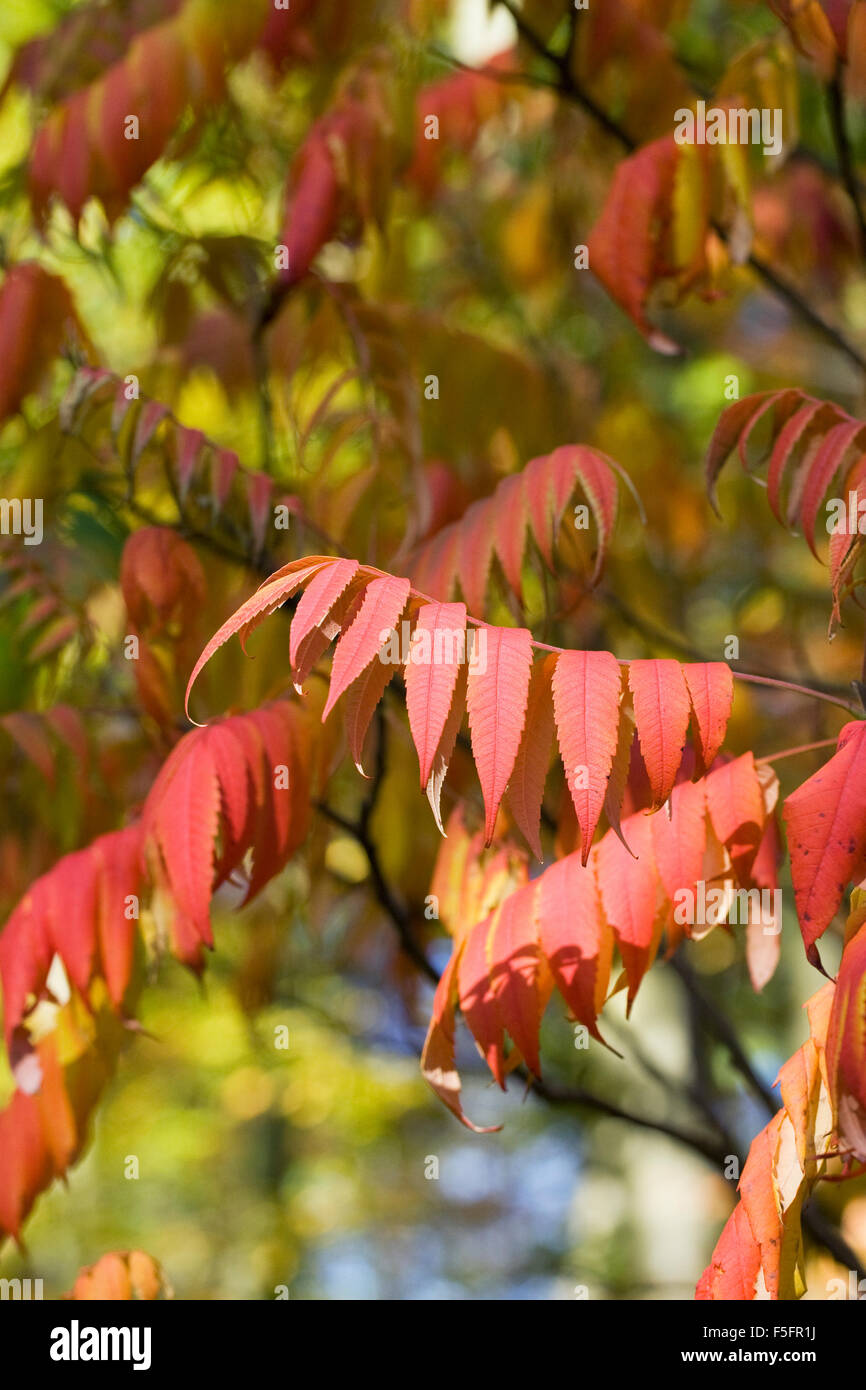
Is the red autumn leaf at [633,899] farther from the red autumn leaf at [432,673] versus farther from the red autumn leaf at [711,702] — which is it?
the red autumn leaf at [432,673]

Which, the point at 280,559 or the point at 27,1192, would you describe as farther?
the point at 280,559

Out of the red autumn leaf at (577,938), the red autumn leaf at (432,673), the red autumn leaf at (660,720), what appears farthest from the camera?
the red autumn leaf at (577,938)

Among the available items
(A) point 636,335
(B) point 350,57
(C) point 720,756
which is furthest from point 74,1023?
(A) point 636,335

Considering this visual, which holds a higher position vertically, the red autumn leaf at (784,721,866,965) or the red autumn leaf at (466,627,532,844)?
the red autumn leaf at (466,627,532,844)

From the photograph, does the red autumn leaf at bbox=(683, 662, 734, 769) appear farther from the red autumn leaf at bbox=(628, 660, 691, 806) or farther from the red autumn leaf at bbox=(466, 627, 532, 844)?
the red autumn leaf at bbox=(466, 627, 532, 844)

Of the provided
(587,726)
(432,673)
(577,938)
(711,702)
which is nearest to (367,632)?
(432,673)

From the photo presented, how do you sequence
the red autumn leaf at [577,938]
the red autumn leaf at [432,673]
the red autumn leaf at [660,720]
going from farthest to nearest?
1. the red autumn leaf at [577,938]
2. the red autumn leaf at [660,720]
3. the red autumn leaf at [432,673]

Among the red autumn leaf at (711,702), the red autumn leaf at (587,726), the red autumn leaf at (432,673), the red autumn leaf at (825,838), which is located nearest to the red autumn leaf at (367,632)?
the red autumn leaf at (432,673)

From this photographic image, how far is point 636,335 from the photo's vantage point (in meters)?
5.26

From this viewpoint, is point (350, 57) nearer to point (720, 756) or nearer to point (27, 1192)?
point (720, 756)

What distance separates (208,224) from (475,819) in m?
5.52

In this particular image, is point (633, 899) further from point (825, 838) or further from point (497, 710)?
point (497, 710)

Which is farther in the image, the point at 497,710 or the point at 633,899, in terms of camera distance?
the point at 633,899

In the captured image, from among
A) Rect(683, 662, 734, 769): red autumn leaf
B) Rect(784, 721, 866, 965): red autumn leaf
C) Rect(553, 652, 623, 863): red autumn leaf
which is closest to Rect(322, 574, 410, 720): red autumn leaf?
Rect(553, 652, 623, 863): red autumn leaf
